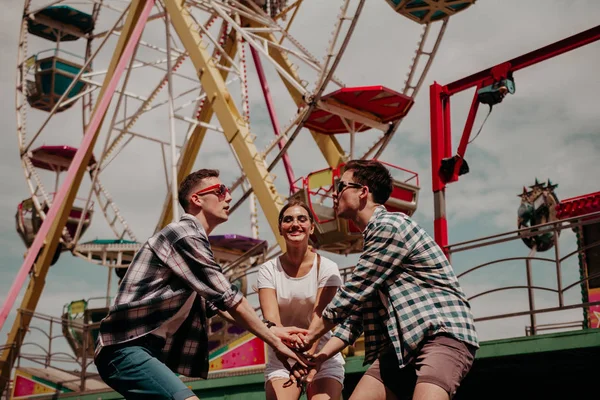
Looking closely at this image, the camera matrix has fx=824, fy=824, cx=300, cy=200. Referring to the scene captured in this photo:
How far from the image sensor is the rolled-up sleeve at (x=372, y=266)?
12.6 feet

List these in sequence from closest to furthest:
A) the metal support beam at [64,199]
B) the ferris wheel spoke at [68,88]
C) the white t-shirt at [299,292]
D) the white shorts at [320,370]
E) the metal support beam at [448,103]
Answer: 1. the white shorts at [320,370]
2. the white t-shirt at [299,292]
3. the metal support beam at [448,103]
4. the metal support beam at [64,199]
5. the ferris wheel spoke at [68,88]

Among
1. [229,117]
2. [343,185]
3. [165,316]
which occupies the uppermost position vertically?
[229,117]

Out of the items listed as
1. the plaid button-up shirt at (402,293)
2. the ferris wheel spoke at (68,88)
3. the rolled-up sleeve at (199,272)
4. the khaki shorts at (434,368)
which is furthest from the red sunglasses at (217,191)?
the ferris wheel spoke at (68,88)

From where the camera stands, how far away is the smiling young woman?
194 inches

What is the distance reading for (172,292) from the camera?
396 centimetres

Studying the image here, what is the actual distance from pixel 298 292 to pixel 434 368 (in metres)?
1.60

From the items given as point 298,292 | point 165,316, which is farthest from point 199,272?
point 298,292

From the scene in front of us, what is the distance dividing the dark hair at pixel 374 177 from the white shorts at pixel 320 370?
119 cm

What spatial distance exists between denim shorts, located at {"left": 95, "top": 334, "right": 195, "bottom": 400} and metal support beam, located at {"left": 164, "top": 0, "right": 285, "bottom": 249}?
1030 centimetres

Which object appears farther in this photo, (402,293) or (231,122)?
(231,122)

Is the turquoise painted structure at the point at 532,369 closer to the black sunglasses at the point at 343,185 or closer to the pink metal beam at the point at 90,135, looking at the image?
the black sunglasses at the point at 343,185

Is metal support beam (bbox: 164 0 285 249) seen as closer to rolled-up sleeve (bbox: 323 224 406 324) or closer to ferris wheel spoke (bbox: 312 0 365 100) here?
ferris wheel spoke (bbox: 312 0 365 100)

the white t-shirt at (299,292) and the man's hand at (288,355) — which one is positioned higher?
the white t-shirt at (299,292)

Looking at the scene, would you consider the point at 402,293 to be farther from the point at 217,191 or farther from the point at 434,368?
the point at 217,191
